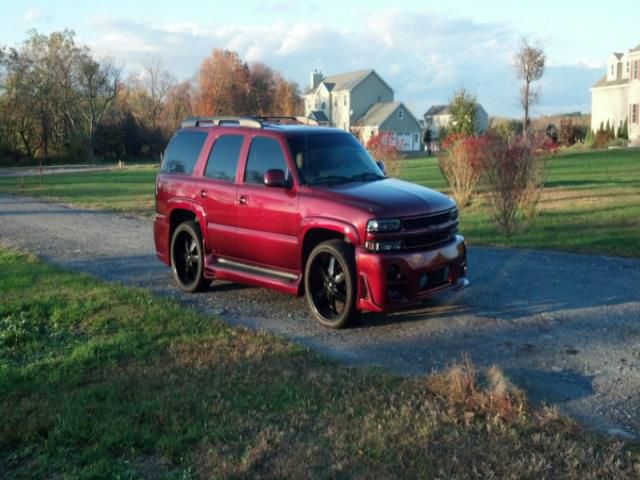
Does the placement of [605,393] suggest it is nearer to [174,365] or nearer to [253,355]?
[253,355]

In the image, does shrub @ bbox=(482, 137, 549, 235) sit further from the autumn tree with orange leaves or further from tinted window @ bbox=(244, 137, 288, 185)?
the autumn tree with orange leaves

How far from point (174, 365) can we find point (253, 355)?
0.69 metres

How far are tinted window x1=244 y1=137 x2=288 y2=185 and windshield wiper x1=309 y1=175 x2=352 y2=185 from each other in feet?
1.43

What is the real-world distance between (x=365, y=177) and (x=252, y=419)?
3.88 meters

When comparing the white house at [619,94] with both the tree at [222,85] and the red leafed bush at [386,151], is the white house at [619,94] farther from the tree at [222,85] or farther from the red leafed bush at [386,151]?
the tree at [222,85]

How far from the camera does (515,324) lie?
23.2ft

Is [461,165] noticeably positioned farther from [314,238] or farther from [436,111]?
[436,111]

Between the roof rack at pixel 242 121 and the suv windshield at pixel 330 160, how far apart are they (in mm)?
748

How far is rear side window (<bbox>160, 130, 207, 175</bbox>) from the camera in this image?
8969 mm

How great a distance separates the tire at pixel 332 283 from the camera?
688 centimetres

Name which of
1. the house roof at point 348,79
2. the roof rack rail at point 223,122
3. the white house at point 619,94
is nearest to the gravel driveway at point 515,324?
the roof rack rail at point 223,122

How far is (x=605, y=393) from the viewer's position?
17.1ft

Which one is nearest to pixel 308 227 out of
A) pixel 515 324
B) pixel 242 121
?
pixel 242 121

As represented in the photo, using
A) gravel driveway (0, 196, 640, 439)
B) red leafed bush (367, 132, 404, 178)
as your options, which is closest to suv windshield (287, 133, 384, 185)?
gravel driveway (0, 196, 640, 439)
